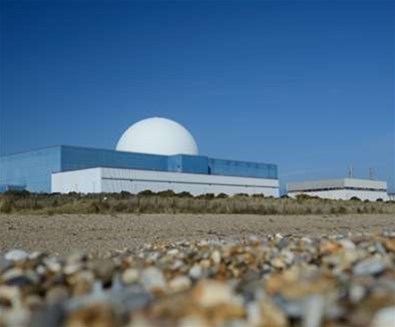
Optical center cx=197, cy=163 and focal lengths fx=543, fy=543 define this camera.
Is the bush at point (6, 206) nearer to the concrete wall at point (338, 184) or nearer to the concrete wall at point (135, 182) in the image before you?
the concrete wall at point (135, 182)

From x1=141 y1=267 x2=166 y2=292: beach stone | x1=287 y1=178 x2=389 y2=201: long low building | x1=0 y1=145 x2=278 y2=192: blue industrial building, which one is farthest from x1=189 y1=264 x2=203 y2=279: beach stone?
x1=287 y1=178 x2=389 y2=201: long low building

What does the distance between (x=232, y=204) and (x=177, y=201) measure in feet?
9.50

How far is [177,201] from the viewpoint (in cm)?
2836

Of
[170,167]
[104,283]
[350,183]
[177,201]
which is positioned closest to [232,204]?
[177,201]

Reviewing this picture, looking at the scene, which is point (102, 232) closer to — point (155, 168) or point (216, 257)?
point (216, 257)

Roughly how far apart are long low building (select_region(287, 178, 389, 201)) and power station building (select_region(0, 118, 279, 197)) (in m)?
11.4

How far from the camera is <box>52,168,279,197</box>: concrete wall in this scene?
148ft

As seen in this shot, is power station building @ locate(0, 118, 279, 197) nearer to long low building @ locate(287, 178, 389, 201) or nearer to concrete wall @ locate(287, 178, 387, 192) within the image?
long low building @ locate(287, 178, 389, 201)

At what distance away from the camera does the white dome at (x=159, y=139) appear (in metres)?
51.6

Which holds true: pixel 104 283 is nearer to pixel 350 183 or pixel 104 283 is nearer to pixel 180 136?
pixel 180 136

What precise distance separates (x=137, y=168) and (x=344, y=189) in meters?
27.5

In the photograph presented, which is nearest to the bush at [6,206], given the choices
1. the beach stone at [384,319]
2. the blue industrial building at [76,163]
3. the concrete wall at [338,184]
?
the beach stone at [384,319]

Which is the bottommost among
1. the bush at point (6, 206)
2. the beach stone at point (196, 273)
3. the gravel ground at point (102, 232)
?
the beach stone at point (196, 273)

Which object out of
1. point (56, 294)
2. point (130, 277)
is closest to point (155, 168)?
point (130, 277)
